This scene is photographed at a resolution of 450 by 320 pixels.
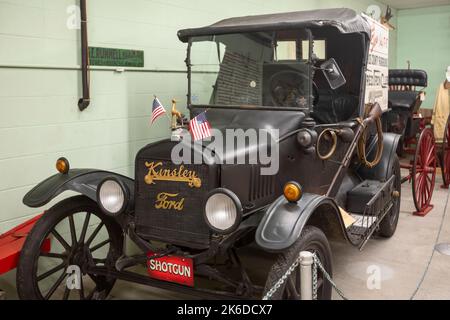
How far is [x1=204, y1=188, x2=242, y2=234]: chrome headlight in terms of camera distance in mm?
2391

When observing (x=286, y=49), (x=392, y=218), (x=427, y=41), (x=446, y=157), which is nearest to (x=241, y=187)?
(x=286, y=49)

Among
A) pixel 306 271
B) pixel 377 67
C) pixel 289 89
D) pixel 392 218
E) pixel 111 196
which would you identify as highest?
pixel 377 67

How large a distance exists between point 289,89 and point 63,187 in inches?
64.1

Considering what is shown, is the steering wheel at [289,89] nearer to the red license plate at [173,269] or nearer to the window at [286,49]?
the window at [286,49]

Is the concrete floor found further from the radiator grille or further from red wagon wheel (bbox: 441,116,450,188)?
red wagon wheel (bbox: 441,116,450,188)

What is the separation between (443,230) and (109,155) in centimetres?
341

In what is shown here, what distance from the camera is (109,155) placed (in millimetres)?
3953

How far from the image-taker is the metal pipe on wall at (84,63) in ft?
11.6

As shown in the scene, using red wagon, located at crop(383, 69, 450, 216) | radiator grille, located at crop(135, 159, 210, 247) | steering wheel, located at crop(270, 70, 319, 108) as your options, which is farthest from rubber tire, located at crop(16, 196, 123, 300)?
red wagon, located at crop(383, 69, 450, 216)

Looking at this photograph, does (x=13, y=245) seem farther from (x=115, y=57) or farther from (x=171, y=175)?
(x=115, y=57)

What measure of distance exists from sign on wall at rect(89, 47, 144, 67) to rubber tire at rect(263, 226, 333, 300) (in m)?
2.18

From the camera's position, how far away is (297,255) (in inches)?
96.5

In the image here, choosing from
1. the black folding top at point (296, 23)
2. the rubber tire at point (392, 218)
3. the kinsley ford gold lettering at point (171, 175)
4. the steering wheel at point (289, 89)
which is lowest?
the rubber tire at point (392, 218)

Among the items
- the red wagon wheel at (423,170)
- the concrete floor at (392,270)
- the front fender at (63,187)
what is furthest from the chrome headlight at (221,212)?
the red wagon wheel at (423,170)
